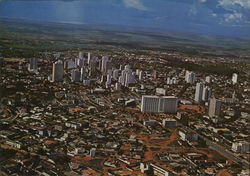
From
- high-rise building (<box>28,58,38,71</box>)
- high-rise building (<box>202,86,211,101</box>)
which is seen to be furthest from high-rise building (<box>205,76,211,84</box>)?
high-rise building (<box>28,58,38,71</box>)

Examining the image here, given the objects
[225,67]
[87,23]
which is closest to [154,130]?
[87,23]

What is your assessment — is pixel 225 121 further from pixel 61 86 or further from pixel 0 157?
pixel 0 157

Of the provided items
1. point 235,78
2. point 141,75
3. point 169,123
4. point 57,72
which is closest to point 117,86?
point 141,75

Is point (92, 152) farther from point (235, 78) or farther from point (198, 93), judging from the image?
point (235, 78)

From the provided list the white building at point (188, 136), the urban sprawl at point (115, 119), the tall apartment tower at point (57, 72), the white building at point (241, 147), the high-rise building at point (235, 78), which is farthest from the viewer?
the high-rise building at point (235, 78)

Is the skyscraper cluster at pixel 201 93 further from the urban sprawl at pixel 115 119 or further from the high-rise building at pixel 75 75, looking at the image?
Result: the high-rise building at pixel 75 75

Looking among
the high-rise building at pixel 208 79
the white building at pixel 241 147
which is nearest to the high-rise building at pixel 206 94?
the high-rise building at pixel 208 79
